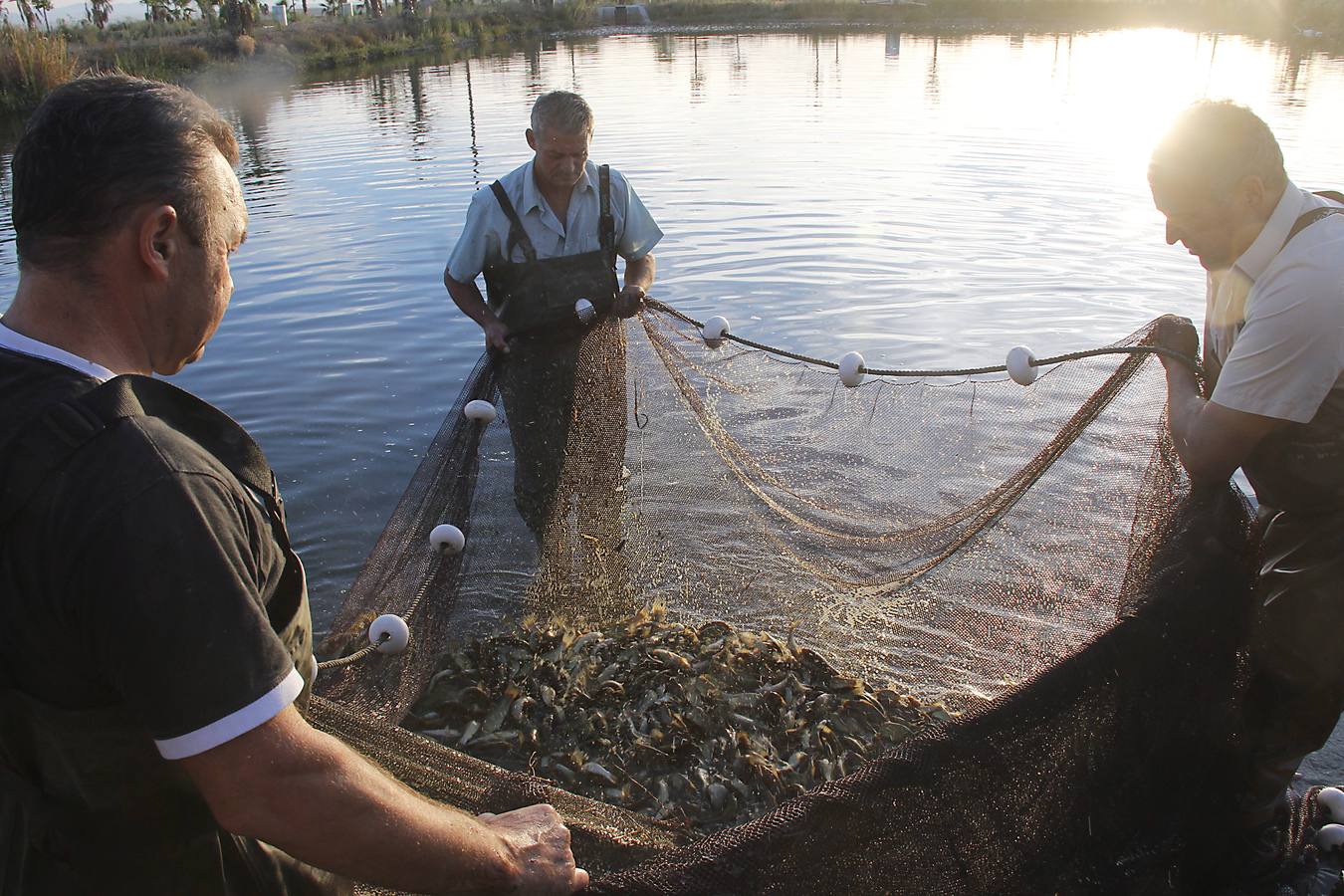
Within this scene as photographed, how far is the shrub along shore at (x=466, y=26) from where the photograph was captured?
2998cm

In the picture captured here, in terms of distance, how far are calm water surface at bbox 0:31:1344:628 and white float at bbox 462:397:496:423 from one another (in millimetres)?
1896

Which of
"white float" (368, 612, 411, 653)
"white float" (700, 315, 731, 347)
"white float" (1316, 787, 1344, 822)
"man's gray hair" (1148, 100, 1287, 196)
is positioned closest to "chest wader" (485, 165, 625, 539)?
"white float" (700, 315, 731, 347)

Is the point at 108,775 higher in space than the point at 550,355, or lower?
higher

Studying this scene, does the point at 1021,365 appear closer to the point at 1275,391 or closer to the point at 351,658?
the point at 1275,391

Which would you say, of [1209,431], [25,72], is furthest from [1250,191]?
[25,72]

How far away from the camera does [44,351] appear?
52.1 inches

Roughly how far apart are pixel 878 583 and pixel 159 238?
10.6 feet

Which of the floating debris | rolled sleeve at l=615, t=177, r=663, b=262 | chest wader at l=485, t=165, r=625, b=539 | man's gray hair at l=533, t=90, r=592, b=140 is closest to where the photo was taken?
the floating debris

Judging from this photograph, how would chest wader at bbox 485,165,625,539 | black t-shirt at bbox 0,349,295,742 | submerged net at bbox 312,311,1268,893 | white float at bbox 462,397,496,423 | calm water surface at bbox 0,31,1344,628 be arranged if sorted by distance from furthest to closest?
calm water surface at bbox 0,31,1344,628, chest wader at bbox 485,165,625,539, white float at bbox 462,397,496,423, submerged net at bbox 312,311,1268,893, black t-shirt at bbox 0,349,295,742

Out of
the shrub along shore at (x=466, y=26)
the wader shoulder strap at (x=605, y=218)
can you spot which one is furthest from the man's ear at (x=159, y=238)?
the shrub along shore at (x=466, y=26)

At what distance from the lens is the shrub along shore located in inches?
1180

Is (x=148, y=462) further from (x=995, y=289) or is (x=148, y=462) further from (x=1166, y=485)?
(x=995, y=289)

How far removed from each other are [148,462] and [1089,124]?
2243 centimetres

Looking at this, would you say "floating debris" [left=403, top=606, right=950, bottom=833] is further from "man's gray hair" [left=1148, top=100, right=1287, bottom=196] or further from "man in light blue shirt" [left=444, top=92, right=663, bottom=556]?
"man's gray hair" [left=1148, top=100, right=1287, bottom=196]
